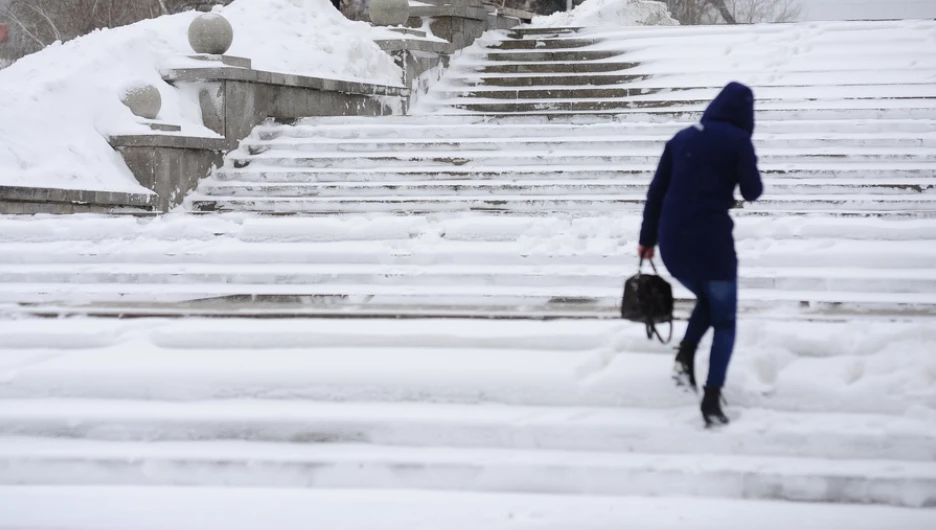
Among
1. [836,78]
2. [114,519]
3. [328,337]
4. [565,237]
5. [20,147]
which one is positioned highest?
[836,78]

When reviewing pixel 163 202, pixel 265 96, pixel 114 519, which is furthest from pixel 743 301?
pixel 265 96

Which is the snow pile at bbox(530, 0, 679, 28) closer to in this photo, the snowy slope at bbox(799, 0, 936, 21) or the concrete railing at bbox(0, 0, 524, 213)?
the snowy slope at bbox(799, 0, 936, 21)

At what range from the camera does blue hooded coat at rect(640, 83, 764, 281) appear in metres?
4.57

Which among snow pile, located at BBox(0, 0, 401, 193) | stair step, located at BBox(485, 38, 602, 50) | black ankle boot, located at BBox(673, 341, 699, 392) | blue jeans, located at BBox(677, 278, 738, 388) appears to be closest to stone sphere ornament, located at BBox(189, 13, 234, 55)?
snow pile, located at BBox(0, 0, 401, 193)

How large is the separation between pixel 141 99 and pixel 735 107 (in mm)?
7088

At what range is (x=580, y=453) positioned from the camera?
472cm

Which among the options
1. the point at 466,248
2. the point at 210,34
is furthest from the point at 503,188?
the point at 210,34

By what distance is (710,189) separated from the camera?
4.61m

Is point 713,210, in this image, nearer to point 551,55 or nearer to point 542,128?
point 542,128

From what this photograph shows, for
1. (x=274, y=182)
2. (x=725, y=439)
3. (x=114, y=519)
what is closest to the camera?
(x=114, y=519)

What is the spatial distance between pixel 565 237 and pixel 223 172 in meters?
4.48

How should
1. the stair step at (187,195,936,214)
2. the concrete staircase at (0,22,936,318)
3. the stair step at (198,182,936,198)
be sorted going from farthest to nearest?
the stair step at (198,182,936,198)
the stair step at (187,195,936,214)
the concrete staircase at (0,22,936,318)

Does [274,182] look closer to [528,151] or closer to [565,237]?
[528,151]

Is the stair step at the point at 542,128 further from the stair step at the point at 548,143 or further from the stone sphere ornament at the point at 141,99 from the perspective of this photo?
the stone sphere ornament at the point at 141,99
